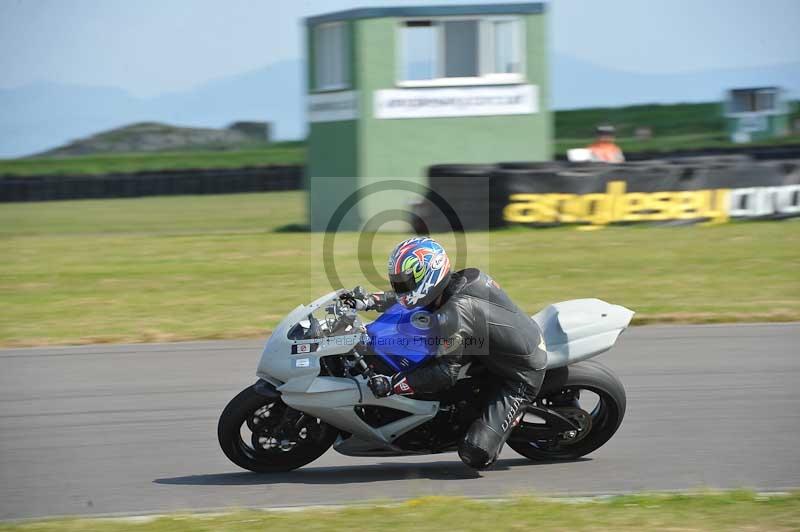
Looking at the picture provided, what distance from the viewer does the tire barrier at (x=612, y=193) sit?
15.4 m

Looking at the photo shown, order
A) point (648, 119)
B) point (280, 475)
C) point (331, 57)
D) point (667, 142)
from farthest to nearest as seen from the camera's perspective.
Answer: point (648, 119) → point (667, 142) → point (331, 57) → point (280, 475)

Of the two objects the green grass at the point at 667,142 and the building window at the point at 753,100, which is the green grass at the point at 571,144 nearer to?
the green grass at the point at 667,142

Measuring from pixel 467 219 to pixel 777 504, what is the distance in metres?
11.0

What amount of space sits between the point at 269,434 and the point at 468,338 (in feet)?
3.86

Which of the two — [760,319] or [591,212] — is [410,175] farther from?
[760,319]

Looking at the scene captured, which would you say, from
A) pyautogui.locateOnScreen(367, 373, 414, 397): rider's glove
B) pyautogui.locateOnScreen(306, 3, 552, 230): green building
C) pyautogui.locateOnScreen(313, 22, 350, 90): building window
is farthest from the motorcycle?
pyautogui.locateOnScreen(313, 22, 350, 90): building window

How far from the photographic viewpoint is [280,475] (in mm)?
5590

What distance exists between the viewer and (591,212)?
1566cm

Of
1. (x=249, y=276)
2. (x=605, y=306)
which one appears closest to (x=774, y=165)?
(x=249, y=276)

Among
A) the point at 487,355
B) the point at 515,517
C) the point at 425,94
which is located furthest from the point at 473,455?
the point at 425,94

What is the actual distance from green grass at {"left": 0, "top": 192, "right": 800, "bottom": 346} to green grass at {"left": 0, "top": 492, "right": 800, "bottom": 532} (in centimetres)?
491

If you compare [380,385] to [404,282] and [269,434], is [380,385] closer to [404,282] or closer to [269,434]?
[404,282]

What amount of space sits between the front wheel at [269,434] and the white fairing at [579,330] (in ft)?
4.16

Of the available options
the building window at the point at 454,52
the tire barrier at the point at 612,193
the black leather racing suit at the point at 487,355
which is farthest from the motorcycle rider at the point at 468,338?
the building window at the point at 454,52
